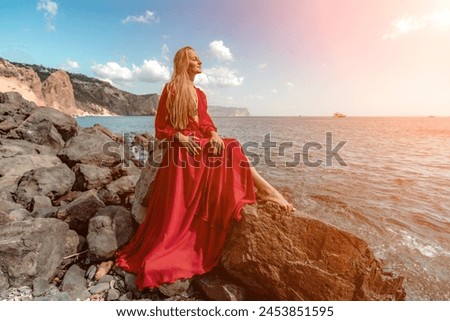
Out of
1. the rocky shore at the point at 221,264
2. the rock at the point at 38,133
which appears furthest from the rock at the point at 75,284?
the rock at the point at 38,133

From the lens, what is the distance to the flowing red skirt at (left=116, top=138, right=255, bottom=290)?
3.36m

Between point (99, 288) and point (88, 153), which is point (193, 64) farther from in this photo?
point (88, 153)

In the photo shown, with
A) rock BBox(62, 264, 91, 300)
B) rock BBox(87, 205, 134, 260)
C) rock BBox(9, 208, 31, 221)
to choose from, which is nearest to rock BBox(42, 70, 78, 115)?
rock BBox(9, 208, 31, 221)

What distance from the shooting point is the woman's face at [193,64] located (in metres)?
3.80

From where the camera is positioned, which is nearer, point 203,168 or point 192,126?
point 203,168

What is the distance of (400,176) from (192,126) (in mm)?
11375

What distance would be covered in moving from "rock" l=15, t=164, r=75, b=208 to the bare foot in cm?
474

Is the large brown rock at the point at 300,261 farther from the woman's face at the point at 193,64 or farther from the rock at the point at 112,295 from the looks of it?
the woman's face at the point at 193,64

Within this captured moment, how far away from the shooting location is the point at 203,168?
3576 mm

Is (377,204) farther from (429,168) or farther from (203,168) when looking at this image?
(429,168)

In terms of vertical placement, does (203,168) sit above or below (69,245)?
above

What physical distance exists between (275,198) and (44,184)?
521cm

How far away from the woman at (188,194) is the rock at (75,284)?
0.47 metres
